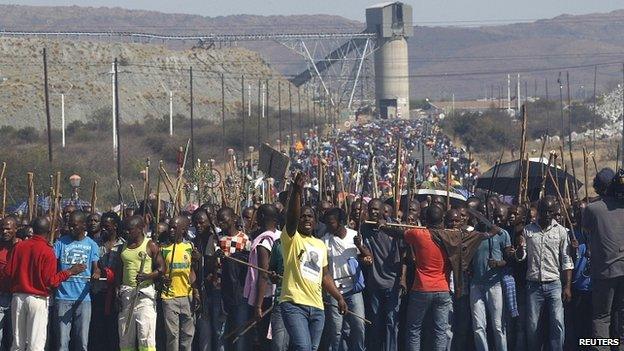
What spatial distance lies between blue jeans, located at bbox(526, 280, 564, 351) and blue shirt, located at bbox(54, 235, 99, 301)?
3.81 m

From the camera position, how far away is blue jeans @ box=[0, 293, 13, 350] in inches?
536

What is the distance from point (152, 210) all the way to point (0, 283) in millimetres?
3805

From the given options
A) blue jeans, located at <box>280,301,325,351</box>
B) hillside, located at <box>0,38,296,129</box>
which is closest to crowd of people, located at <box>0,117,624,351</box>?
blue jeans, located at <box>280,301,325,351</box>

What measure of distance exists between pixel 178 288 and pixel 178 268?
0.19 metres

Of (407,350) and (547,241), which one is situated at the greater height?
(547,241)

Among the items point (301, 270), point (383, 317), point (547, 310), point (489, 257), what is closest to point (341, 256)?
point (383, 317)

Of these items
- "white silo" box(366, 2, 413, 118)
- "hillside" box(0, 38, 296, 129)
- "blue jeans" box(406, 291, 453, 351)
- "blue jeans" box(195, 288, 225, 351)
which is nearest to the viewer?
"blue jeans" box(406, 291, 453, 351)

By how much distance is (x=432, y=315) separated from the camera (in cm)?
1318

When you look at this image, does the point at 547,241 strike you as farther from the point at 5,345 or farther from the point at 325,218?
the point at 5,345

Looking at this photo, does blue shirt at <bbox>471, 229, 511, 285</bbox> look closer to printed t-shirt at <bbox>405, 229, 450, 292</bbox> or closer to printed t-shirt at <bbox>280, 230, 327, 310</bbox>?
printed t-shirt at <bbox>405, 229, 450, 292</bbox>

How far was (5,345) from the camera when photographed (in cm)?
1393

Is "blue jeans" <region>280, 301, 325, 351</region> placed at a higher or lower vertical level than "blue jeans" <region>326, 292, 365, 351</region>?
higher

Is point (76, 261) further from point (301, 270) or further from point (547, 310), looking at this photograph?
point (547, 310)

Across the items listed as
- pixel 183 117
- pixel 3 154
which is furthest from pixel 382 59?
pixel 3 154
